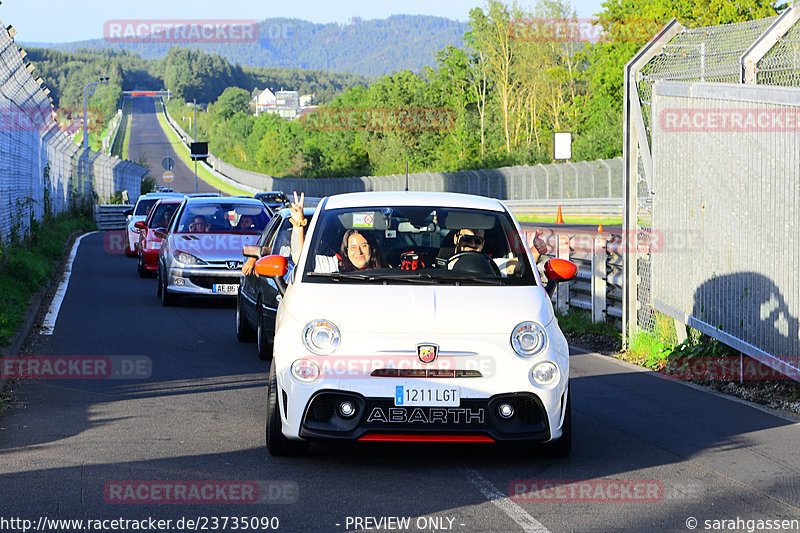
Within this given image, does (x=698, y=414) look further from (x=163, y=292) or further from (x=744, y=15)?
(x=744, y=15)

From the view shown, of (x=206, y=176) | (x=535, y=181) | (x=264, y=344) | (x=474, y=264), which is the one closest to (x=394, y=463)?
(x=474, y=264)

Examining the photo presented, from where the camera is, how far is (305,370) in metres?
6.67

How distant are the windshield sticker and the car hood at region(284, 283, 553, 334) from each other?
880mm

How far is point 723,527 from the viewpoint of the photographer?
554 centimetres

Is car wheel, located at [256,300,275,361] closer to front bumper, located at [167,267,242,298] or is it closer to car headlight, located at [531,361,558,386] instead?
car headlight, located at [531,361,558,386]

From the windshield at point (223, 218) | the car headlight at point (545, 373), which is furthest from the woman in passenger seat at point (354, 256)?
the windshield at point (223, 218)

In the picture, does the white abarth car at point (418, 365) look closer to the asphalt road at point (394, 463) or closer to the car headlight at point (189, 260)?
the asphalt road at point (394, 463)

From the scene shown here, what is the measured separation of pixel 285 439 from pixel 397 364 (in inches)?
34.4

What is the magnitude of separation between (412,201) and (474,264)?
789mm

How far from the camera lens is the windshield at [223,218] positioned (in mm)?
18016

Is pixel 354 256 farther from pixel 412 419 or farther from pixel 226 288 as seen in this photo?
pixel 226 288

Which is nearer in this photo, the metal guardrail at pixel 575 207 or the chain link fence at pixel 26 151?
the chain link fence at pixel 26 151

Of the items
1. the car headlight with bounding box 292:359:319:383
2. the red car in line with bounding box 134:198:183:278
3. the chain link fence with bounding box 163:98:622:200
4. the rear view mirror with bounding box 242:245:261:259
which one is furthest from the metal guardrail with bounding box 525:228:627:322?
the chain link fence with bounding box 163:98:622:200

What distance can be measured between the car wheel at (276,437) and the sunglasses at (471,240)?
1.78 m
